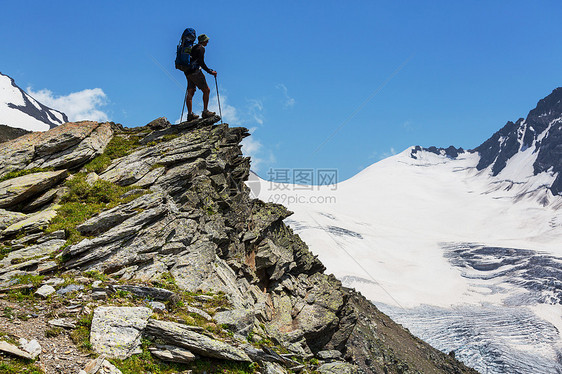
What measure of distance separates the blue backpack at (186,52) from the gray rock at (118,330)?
14.4 metres

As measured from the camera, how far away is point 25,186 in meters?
16.8

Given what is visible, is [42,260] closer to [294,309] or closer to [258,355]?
[258,355]

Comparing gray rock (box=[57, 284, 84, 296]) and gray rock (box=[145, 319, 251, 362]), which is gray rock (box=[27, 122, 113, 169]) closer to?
Result: gray rock (box=[57, 284, 84, 296])

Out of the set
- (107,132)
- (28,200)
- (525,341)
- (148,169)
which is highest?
(107,132)

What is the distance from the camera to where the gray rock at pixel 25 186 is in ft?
53.5

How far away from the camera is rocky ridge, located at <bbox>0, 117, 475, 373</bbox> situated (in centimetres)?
987

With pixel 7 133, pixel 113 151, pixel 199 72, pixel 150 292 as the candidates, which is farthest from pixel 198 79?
pixel 7 133

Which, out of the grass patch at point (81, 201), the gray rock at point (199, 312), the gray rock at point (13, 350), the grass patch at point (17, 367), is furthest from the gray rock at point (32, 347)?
the grass patch at point (81, 201)

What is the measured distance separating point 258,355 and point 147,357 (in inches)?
120

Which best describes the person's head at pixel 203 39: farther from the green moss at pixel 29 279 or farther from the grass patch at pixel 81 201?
the green moss at pixel 29 279

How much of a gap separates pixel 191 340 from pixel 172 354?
54cm

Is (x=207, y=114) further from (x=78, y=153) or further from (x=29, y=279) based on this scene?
(x=29, y=279)

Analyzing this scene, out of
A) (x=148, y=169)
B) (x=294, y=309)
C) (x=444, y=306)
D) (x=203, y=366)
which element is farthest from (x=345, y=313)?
(x=444, y=306)

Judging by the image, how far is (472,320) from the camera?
459 feet
